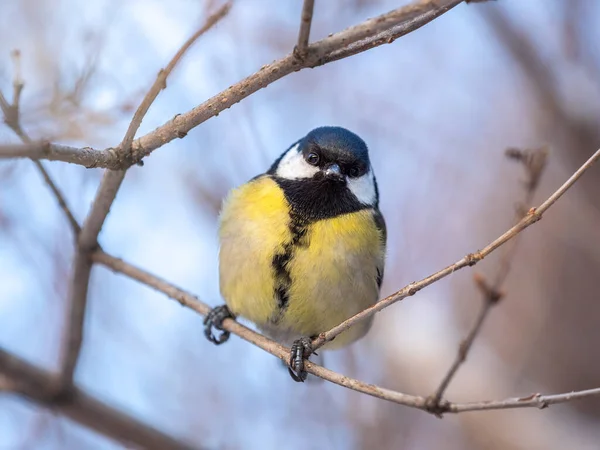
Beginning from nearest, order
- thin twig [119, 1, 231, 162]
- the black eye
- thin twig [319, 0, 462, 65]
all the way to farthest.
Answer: thin twig [319, 0, 462, 65] < thin twig [119, 1, 231, 162] < the black eye

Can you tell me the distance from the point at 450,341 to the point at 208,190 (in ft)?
6.92

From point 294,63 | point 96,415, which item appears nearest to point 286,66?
point 294,63

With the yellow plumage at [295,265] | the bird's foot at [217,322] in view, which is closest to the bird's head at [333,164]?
the yellow plumage at [295,265]

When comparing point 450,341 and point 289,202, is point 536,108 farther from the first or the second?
point 289,202

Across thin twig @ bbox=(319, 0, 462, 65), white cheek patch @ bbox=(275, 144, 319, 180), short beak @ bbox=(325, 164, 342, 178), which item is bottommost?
thin twig @ bbox=(319, 0, 462, 65)

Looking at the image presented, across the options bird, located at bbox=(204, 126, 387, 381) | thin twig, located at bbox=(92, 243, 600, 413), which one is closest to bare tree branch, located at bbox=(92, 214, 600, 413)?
thin twig, located at bbox=(92, 243, 600, 413)

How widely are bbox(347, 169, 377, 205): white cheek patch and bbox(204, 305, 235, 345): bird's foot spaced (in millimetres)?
900

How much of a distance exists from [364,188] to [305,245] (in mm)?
614

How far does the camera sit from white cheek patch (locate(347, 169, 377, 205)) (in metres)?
3.58

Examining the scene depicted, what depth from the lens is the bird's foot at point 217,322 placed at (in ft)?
11.8

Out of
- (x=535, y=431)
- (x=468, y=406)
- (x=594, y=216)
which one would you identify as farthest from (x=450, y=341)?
(x=468, y=406)

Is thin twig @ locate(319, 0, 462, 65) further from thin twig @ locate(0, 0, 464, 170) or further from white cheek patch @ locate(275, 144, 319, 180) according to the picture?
white cheek patch @ locate(275, 144, 319, 180)

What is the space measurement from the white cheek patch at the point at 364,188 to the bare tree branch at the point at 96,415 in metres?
1.52

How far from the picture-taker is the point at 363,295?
3.43m
